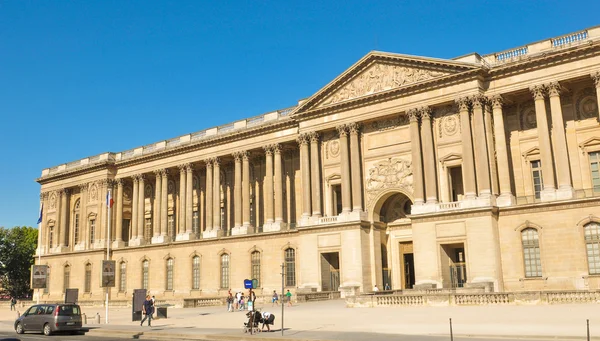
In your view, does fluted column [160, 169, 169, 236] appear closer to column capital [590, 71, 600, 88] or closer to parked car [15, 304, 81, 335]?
parked car [15, 304, 81, 335]

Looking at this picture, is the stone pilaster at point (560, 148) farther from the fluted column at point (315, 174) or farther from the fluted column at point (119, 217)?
the fluted column at point (119, 217)

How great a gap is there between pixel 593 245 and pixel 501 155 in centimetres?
822

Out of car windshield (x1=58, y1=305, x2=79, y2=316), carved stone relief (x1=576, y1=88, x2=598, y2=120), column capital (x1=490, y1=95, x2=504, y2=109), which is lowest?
car windshield (x1=58, y1=305, x2=79, y2=316)

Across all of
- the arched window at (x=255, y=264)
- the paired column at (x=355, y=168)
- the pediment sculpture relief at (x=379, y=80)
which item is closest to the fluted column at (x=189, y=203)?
the arched window at (x=255, y=264)

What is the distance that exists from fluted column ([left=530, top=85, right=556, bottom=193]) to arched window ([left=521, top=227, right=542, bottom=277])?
3029mm

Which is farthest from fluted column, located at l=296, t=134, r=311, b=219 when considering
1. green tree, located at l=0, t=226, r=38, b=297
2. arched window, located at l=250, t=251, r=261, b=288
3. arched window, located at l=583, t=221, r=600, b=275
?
green tree, located at l=0, t=226, r=38, b=297

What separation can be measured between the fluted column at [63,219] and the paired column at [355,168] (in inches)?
1642

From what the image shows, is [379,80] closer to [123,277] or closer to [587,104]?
[587,104]

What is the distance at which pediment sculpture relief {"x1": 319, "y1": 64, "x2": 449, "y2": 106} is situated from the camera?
44.0 meters

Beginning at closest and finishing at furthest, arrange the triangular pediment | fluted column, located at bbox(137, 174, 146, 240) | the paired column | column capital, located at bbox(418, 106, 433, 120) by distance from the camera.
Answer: the triangular pediment
column capital, located at bbox(418, 106, 433, 120)
the paired column
fluted column, located at bbox(137, 174, 146, 240)

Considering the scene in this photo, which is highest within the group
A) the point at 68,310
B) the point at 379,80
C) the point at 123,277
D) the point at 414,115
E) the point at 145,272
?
the point at 379,80

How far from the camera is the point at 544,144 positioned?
128 feet

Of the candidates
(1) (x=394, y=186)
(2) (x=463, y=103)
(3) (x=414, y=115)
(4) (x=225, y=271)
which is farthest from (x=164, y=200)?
(2) (x=463, y=103)

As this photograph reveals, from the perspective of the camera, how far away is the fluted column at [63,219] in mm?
72062
